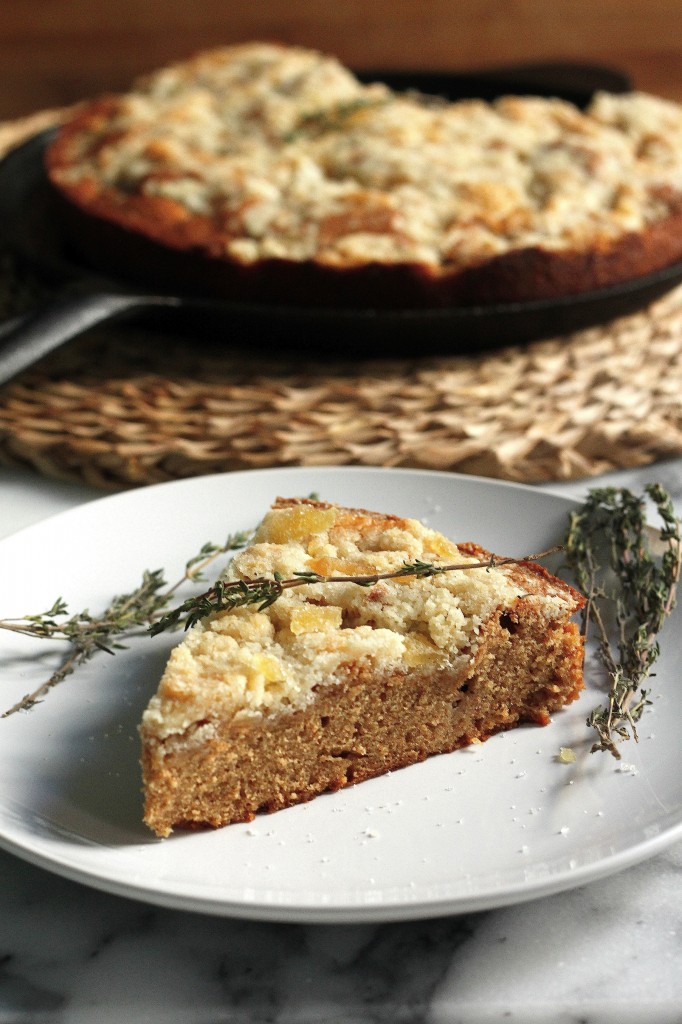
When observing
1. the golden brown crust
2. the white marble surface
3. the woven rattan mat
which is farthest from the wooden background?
the white marble surface

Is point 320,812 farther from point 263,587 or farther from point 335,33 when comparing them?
point 335,33

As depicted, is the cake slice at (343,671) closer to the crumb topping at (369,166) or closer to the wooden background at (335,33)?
the crumb topping at (369,166)

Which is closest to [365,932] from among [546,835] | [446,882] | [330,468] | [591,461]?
[446,882]

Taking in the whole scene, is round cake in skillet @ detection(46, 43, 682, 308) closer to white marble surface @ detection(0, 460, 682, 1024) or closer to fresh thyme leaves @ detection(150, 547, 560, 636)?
fresh thyme leaves @ detection(150, 547, 560, 636)

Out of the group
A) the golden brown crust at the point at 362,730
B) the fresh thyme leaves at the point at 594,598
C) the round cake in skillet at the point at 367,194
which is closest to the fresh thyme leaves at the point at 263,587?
the fresh thyme leaves at the point at 594,598

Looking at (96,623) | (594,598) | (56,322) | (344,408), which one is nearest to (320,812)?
(96,623)
